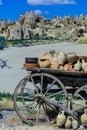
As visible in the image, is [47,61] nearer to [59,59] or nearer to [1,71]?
[59,59]

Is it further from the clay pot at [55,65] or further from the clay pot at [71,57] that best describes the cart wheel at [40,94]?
the clay pot at [71,57]

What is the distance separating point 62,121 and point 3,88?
20.0 ft

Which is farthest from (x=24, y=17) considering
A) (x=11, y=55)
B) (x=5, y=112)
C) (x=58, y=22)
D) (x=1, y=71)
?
(x=5, y=112)

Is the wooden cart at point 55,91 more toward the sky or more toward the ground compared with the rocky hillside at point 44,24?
more toward the sky

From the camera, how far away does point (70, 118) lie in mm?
9367

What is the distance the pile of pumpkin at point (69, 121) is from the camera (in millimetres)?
9188

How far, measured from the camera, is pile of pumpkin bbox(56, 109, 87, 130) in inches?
362

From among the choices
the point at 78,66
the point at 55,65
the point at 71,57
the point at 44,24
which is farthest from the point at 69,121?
the point at 44,24

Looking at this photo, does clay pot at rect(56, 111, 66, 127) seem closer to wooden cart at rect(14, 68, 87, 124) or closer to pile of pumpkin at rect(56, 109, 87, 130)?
pile of pumpkin at rect(56, 109, 87, 130)

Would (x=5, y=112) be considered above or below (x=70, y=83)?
below

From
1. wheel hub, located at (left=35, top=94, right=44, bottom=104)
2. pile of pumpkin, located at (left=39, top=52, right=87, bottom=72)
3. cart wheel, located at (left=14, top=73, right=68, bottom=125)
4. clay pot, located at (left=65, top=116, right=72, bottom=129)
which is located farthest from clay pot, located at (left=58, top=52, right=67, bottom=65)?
clay pot, located at (left=65, top=116, right=72, bottom=129)

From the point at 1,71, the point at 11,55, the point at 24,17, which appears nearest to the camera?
the point at 1,71

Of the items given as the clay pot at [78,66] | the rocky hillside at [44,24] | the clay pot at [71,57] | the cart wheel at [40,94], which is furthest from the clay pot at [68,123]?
the rocky hillside at [44,24]

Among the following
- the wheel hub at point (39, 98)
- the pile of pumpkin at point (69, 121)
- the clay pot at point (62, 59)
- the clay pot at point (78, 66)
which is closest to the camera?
the pile of pumpkin at point (69, 121)
